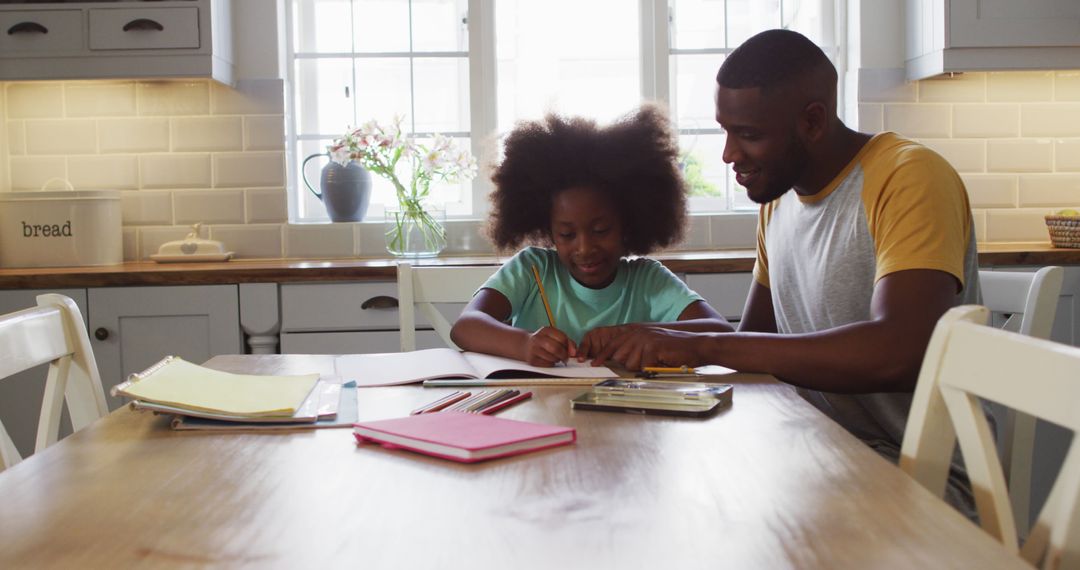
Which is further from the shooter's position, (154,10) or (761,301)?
(154,10)

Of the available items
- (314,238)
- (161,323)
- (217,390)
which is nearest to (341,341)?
(161,323)

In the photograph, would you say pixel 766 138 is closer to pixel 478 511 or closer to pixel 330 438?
pixel 330 438

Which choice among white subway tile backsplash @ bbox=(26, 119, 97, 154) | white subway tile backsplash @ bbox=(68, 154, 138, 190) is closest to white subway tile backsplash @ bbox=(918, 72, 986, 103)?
white subway tile backsplash @ bbox=(68, 154, 138, 190)

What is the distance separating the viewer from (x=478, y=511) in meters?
0.77

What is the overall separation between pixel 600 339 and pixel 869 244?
0.47m

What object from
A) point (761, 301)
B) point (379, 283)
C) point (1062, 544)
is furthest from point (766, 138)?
point (379, 283)

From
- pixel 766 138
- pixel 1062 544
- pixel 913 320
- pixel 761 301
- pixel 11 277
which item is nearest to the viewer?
pixel 1062 544

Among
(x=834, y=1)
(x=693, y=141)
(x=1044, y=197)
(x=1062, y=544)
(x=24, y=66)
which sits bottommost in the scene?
(x=1062, y=544)

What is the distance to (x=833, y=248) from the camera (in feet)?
5.42

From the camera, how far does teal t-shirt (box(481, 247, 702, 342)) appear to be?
1.94m

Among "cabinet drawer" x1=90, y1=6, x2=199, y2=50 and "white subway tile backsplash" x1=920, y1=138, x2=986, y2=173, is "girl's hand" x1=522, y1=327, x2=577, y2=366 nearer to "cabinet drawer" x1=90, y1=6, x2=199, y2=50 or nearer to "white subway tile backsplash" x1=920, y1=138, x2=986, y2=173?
"cabinet drawer" x1=90, y1=6, x2=199, y2=50

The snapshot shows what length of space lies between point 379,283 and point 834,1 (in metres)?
1.84

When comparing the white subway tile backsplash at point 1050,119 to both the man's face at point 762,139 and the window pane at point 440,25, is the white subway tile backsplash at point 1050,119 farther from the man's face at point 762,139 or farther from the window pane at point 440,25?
the man's face at point 762,139

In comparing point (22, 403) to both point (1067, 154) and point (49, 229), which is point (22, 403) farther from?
point (1067, 154)
